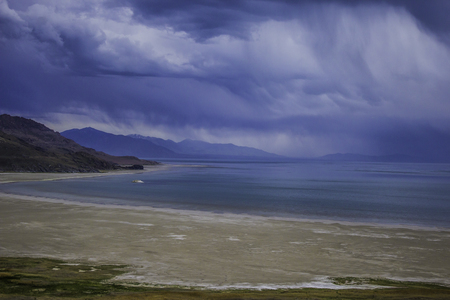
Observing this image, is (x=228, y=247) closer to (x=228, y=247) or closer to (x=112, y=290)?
(x=228, y=247)

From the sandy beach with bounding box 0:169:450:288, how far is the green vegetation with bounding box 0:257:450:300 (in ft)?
2.70

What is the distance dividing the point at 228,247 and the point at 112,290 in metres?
7.52

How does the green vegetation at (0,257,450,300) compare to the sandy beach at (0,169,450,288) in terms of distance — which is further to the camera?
the sandy beach at (0,169,450,288)

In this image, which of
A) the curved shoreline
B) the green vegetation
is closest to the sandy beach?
the curved shoreline

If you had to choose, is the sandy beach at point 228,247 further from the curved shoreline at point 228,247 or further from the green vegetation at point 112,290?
the green vegetation at point 112,290

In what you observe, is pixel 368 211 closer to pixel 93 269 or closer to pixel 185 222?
pixel 185 222

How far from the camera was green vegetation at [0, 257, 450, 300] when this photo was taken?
872cm

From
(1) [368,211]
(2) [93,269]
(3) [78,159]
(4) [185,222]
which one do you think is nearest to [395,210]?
(1) [368,211]

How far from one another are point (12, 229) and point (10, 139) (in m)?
91.2

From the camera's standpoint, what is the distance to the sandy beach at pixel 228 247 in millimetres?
11953

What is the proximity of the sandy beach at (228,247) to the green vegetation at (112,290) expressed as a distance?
2.70 feet

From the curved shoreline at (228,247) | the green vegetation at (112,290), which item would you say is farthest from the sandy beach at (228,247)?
the green vegetation at (112,290)

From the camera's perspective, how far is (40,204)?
29484 millimetres

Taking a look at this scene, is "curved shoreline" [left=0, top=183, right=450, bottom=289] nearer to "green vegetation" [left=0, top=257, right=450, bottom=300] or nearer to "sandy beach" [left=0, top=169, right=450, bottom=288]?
"sandy beach" [left=0, top=169, right=450, bottom=288]
